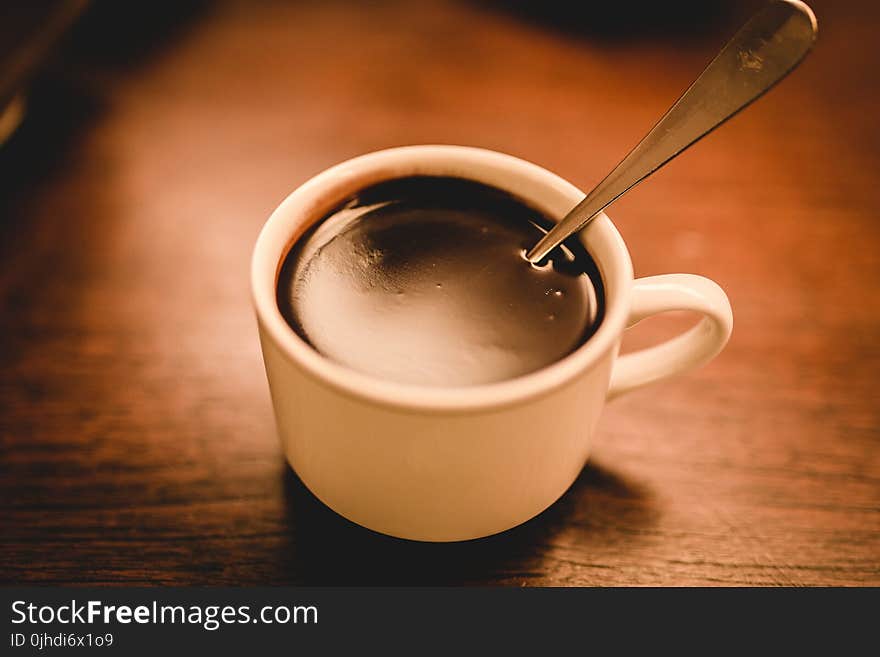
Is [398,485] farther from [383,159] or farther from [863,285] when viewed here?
[863,285]

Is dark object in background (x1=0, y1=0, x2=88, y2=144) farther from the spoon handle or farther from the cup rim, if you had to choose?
the spoon handle

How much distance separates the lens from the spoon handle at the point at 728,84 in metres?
0.46

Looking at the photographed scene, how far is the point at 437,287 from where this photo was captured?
0.58 m

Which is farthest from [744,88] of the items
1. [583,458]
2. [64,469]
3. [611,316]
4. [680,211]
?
[64,469]

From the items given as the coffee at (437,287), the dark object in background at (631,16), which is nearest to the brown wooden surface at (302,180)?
the dark object in background at (631,16)

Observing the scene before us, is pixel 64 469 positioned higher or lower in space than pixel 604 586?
lower

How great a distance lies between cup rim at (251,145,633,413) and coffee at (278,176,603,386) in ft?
0.04

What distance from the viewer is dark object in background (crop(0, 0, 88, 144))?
39.4 inches

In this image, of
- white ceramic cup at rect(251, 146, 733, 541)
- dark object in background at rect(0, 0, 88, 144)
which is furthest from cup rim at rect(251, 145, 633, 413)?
dark object in background at rect(0, 0, 88, 144)

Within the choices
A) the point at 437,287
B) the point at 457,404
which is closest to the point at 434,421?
the point at 457,404

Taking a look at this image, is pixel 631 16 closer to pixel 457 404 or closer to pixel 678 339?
pixel 678 339

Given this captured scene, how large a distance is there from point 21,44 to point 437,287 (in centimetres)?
79

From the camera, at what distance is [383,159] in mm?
642

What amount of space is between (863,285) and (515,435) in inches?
21.8
